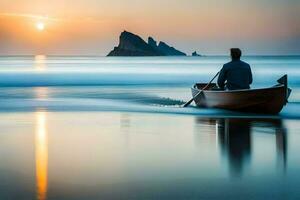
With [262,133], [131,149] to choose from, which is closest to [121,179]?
[131,149]

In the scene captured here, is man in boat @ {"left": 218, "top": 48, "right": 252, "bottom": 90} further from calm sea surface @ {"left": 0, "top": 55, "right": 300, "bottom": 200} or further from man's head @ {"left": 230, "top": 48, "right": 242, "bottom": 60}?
calm sea surface @ {"left": 0, "top": 55, "right": 300, "bottom": 200}

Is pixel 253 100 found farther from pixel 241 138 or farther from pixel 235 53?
pixel 241 138

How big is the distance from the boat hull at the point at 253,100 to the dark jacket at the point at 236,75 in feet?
0.61

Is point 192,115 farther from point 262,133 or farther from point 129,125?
point 262,133

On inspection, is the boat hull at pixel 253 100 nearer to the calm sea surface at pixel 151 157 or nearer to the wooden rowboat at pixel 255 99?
the wooden rowboat at pixel 255 99

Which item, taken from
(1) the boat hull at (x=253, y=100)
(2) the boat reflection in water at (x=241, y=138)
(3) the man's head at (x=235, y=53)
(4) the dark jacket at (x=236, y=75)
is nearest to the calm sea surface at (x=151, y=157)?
(2) the boat reflection in water at (x=241, y=138)

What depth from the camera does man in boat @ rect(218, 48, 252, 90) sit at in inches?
619

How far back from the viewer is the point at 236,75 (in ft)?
53.1

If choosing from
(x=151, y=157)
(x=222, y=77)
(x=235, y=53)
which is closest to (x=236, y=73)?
(x=222, y=77)

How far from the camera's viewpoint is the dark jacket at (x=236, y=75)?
15.8 metres

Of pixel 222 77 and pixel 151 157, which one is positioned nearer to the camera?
pixel 151 157

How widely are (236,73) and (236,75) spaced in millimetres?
119

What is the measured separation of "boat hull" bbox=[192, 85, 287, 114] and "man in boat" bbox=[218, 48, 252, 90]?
19cm

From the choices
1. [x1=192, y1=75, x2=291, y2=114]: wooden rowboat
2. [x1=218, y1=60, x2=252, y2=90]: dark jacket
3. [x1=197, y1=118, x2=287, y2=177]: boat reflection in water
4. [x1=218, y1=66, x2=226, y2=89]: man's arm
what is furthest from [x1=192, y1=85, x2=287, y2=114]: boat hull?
[x1=197, y1=118, x2=287, y2=177]: boat reflection in water
